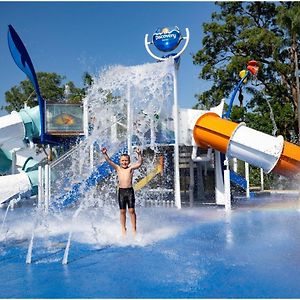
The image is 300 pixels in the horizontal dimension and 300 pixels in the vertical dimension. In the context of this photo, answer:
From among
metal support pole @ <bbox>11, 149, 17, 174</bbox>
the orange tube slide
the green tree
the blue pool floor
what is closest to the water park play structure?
the orange tube slide

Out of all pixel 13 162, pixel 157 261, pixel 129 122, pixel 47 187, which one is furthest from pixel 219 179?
pixel 157 261

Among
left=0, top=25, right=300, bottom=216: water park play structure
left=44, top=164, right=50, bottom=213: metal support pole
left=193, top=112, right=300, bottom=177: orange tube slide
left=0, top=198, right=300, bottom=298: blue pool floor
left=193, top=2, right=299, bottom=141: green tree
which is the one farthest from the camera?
left=193, top=2, right=299, bottom=141: green tree

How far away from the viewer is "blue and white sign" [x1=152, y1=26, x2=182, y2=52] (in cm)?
1212

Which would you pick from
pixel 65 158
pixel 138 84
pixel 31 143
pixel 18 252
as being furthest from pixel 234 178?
pixel 18 252

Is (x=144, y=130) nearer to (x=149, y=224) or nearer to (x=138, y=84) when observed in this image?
(x=138, y=84)

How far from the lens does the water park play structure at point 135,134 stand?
10251mm

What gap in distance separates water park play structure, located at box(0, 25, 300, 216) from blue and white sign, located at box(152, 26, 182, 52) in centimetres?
3

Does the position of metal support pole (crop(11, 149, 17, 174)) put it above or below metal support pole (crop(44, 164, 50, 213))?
above

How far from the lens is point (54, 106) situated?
12.7 meters

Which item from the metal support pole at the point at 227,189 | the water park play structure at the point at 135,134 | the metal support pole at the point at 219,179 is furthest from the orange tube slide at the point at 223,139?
the metal support pole at the point at 219,179

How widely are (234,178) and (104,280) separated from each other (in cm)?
1044

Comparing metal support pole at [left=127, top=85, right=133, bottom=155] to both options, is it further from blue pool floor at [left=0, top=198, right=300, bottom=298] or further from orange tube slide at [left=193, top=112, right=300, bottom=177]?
blue pool floor at [left=0, top=198, right=300, bottom=298]

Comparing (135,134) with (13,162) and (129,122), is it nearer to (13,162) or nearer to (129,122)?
(129,122)

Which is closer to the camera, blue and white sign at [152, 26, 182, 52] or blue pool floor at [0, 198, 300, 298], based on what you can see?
blue pool floor at [0, 198, 300, 298]
